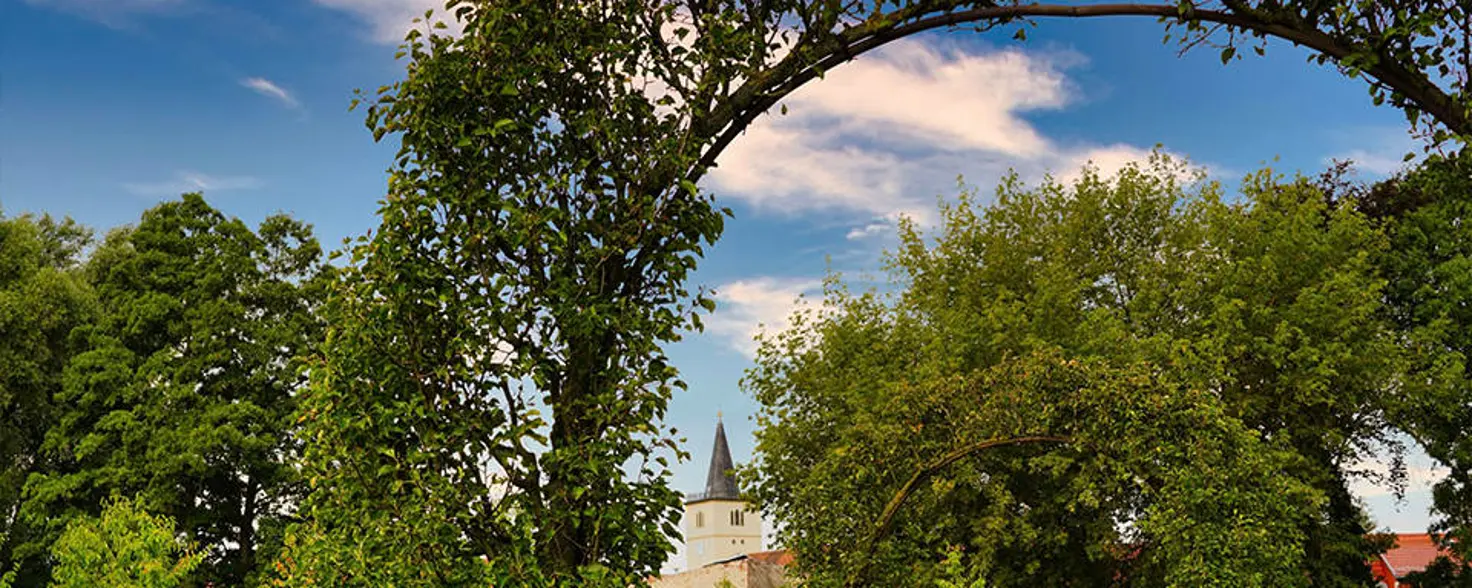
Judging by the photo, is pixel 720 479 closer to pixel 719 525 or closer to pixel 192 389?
pixel 719 525

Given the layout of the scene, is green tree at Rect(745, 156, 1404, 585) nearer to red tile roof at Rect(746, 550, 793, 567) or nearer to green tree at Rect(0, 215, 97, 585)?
red tile roof at Rect(746, 550, 793, 567)

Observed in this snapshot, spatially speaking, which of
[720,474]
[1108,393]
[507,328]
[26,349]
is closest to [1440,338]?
[1108,393]

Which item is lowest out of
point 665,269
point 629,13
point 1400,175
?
point 665,269

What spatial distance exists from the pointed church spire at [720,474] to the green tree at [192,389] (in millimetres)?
63165

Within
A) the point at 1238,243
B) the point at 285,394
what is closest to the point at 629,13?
the point at 1238,243

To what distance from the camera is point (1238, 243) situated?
22.7 m

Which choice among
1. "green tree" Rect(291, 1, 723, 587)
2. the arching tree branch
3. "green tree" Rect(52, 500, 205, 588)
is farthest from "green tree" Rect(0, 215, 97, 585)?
"green tree" Rect(291, 1, 723, 587)

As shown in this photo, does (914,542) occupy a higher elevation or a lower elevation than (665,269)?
lower

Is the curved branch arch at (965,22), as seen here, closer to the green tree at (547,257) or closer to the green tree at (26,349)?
the green tree at (547,257)

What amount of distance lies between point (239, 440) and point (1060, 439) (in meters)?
19.2

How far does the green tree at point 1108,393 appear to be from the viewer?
9.47 meters

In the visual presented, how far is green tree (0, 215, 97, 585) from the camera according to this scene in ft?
79.4

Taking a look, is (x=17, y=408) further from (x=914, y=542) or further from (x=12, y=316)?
(x=914, y=542)

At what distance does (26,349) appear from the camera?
80.8 ft
